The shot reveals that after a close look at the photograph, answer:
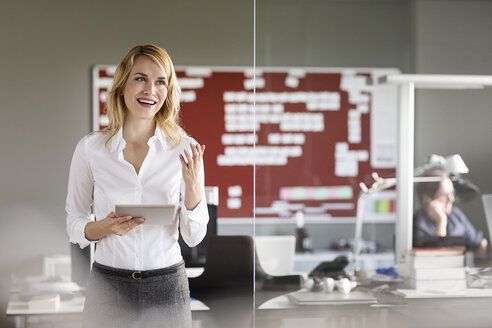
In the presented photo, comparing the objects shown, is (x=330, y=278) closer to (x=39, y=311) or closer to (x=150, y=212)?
(x=150, y=212)

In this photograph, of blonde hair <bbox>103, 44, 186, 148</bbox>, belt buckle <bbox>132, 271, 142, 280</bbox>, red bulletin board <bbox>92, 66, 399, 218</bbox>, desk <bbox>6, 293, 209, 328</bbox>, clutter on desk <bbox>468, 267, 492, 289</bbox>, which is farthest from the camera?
clutter on desk <bbox>468, 267, 492, 289</bbox>

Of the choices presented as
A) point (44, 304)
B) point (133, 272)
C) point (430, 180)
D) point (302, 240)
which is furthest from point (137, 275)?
point (430, 180)

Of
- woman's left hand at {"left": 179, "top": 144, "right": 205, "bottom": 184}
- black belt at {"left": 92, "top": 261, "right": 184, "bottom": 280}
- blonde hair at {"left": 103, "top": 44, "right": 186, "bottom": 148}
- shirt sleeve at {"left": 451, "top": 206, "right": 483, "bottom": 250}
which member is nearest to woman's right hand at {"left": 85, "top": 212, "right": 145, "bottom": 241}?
black belt at {"left": 92, "top": 261, "right": 184, "bottom": 280}

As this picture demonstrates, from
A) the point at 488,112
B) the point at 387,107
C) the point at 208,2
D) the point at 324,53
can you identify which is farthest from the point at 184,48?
the point at 488,112

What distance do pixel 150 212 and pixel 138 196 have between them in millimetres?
119

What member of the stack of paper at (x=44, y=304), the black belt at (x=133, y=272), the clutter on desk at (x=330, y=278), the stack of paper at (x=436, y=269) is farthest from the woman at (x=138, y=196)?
the stack of paper at (x=436, y=269)

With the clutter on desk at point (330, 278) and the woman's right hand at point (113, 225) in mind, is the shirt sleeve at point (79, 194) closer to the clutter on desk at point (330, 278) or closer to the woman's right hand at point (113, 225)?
the woman's right hand at point (113, 225)

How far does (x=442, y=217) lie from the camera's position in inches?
123

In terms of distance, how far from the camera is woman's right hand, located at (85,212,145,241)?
213 centimetres

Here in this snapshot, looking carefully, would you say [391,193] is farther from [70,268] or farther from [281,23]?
[70,268]

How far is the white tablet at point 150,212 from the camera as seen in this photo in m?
2.15

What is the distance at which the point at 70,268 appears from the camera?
2.80 metres

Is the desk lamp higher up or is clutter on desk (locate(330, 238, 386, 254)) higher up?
the desk lamp

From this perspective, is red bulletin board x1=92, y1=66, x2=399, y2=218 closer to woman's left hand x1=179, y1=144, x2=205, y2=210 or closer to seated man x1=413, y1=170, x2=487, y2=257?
seated man x1=413, y1=170, x2=487, y2=257
